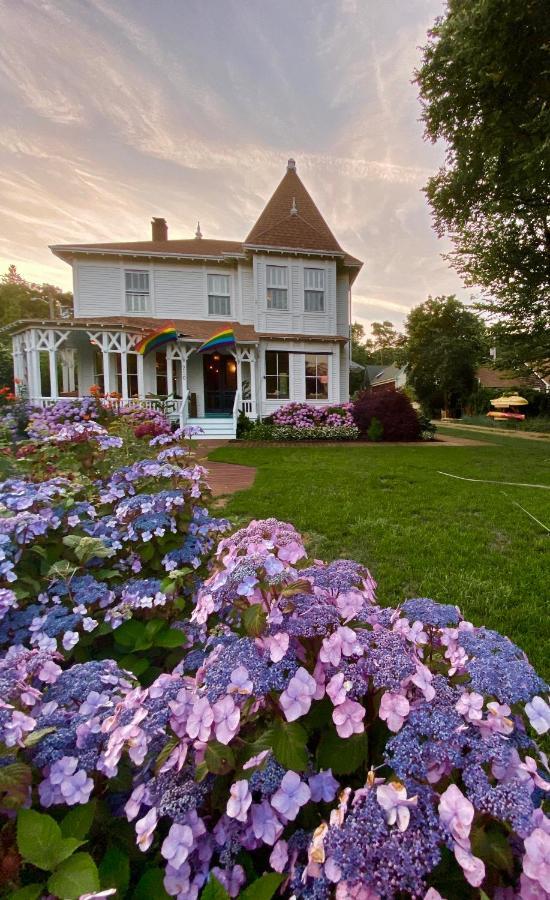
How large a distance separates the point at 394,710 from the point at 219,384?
15.3 metres

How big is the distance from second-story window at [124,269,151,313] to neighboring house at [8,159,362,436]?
4 centimetres

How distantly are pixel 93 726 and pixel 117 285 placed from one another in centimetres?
1623

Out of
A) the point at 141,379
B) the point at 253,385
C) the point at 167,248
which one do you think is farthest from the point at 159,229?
the point at 253,385

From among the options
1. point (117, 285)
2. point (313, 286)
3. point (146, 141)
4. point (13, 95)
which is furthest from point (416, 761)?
point (117, 285)

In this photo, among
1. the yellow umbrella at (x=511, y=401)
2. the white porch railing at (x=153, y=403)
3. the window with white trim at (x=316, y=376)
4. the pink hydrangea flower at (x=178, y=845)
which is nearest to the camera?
the pink hydrangea flower at (x=178, y=845)

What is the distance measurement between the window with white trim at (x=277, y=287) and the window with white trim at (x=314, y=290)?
751 mm

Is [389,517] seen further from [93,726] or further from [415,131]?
[415,131]

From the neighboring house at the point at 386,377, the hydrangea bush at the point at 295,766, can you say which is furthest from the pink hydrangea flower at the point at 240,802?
the neighboring house at the point at 386,377

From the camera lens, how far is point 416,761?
651 mm

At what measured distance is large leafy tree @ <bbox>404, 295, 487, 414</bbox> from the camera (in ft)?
98.1

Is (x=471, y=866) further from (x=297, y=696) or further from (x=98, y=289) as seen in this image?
(x=98, y=289)

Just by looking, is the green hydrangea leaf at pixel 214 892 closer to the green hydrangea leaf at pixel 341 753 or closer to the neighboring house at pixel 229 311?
the green hydrangea leaf at pixel 341 753

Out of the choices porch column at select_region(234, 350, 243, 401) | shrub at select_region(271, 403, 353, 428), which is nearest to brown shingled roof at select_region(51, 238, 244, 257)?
porch column at select_region(234, 350, 243, 401)

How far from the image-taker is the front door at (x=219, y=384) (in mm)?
15359
